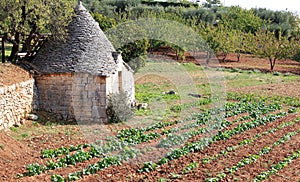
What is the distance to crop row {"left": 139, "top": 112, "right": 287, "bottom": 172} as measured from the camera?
33.1ft

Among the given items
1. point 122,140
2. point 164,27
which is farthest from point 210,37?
point 122,140

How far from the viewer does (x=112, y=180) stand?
9.15m

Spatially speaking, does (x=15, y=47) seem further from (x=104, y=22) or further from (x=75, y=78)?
(x=104, y=22)

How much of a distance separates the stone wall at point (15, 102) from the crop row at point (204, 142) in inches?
186

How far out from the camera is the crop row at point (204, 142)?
10079mm

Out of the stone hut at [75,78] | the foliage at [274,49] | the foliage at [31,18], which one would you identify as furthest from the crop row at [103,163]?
the foliage at [274,49]

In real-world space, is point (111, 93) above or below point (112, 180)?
above

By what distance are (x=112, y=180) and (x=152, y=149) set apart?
2.53m

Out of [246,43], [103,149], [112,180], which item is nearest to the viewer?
[112,180]

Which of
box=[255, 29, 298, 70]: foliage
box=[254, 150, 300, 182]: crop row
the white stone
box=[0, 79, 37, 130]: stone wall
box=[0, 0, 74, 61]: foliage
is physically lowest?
box=[254, 150, 300, 182]: crop row

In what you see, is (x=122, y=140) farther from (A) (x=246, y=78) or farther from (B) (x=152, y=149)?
(A) (x=246, y=78)

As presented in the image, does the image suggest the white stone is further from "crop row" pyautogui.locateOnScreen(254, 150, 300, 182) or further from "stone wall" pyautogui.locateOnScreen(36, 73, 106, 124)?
"crop row" pyautogui.locateOnScreen(254, 150, 300, 182)

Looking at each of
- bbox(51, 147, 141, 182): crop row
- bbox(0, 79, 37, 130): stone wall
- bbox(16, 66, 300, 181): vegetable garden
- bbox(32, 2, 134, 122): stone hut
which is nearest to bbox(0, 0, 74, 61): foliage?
bbox(32, 2, 134, 122): stone hut

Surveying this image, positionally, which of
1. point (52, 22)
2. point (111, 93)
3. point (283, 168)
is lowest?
point (283, 168)
